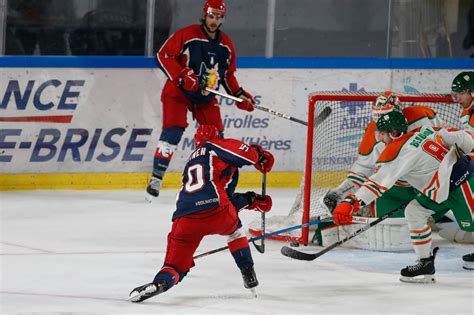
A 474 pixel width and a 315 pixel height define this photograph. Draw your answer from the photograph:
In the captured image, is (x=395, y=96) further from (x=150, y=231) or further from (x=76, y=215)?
(x=76, y=215)

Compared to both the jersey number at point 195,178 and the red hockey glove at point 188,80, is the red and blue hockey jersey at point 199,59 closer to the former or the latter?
the red hockey glove at point 188,80

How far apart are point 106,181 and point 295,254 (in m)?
2.52

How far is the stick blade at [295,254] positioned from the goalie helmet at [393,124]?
2.38 ft

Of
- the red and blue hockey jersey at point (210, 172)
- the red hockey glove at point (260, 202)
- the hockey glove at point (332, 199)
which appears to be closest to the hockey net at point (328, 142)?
the hockey glove at point (332, 199)

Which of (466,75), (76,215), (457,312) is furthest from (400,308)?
(76,215)

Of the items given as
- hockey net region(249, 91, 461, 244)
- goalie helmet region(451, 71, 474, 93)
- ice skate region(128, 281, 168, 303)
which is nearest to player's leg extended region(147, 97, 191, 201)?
hockey net region(249, 91, 461, 244)

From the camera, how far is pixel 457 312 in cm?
498

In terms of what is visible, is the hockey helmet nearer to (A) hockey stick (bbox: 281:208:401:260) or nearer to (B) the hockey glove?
(B) the hockey glove

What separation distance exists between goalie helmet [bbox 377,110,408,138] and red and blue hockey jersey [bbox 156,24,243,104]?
2.01 m

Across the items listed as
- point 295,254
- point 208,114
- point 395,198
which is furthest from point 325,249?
point 208,114

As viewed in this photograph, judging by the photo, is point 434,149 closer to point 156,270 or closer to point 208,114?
point 156,270

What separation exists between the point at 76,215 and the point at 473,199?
8.50 feet

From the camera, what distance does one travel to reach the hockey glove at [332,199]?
21.0 feet

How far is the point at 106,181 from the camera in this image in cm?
816
